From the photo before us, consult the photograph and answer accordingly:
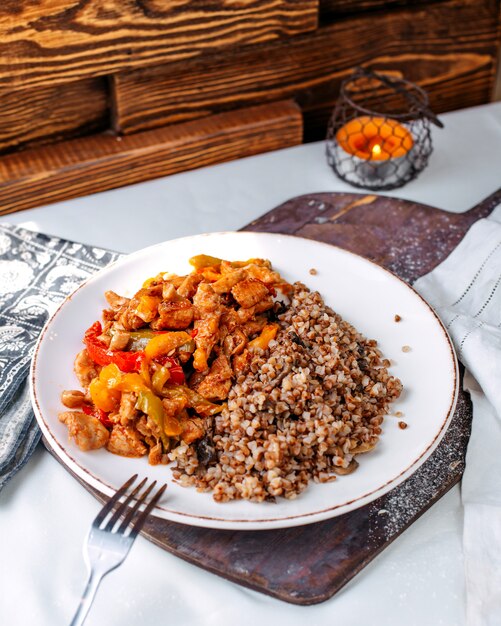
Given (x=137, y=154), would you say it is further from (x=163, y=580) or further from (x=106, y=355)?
(x=163, y=580)

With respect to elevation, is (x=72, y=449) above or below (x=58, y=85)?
below

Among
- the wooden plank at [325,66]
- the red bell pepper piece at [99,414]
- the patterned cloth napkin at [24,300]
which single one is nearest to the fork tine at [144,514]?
the red bell pepper piece at [99,414]

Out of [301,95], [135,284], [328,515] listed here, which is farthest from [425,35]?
[328,515]

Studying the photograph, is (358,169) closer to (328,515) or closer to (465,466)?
(465,466)

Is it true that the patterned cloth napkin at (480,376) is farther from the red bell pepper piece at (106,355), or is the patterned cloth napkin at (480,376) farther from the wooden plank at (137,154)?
the wooden plank at (137,154)

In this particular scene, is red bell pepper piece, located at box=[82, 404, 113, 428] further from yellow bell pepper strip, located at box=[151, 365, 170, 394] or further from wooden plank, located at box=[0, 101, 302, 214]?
wooden plank, located at box=[0, 101, 302, 214]

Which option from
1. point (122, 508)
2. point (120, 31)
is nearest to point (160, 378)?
point (122, 508)
